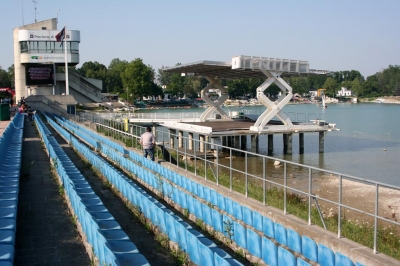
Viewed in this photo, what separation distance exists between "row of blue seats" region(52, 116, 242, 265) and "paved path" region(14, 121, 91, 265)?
5.54ft

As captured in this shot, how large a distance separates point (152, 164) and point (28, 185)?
431 centimetres

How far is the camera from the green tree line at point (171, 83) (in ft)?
416

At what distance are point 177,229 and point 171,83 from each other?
151334mm

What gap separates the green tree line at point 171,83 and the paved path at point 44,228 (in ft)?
294

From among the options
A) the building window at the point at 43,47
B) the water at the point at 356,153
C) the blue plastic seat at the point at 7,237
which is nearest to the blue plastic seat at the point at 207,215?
the blue plastic seat at the point at 7,237

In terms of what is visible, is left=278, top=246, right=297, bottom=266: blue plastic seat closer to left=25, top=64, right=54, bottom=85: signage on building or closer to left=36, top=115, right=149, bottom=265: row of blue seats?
left=36, top=115, right=149, bottom=265: row of blue seats

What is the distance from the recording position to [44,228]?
10492 mm

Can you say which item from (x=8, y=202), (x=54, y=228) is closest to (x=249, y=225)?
(x=54, y=228)

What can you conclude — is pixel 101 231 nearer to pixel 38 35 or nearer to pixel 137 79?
pixel 38 35

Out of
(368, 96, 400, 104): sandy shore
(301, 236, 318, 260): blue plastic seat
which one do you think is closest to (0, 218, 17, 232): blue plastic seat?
(301, 236, 318, 260): blue plastic seat

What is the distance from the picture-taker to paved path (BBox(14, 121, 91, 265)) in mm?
8711

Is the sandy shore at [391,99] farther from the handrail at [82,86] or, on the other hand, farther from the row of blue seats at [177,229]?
the row of blue seats at [177,229]

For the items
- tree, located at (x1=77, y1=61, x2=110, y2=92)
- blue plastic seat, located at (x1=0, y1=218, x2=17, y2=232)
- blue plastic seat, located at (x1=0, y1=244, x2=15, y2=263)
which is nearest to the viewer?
blue plastic seat, located at (x1=0, y1=244, x2=15, y2=263)

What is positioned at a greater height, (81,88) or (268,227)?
(81,88)
